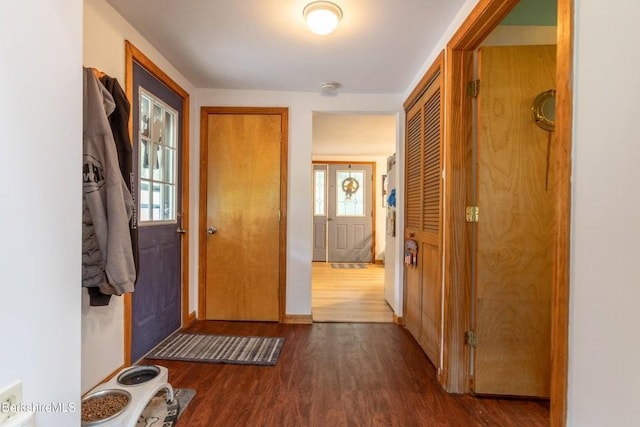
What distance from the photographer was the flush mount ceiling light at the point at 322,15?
1.69 metres

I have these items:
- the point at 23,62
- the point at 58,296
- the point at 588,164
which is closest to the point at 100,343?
the point at 58,296

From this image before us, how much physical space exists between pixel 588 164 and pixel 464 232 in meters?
0.96

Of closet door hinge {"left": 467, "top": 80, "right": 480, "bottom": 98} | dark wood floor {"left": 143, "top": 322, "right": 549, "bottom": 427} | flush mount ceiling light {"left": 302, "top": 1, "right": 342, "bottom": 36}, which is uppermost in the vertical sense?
flush mount ceiling light {"left": 302, "top": 1, "right": 342, "bottom": 36}

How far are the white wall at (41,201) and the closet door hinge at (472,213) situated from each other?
1.83 meters

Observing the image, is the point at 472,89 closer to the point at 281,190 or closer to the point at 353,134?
the point at 281,190

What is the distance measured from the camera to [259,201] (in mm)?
3033

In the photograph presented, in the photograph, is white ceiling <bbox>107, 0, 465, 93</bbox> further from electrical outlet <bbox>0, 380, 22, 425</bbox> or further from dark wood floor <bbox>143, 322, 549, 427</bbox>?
dark wood floor <bbox>143, 322, 549, 427</bbox>

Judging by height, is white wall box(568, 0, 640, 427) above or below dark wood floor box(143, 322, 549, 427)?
above

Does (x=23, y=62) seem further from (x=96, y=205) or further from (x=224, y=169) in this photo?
(x=224, y=169)

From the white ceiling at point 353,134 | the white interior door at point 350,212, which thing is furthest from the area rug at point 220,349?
the white interior door at point 350,212

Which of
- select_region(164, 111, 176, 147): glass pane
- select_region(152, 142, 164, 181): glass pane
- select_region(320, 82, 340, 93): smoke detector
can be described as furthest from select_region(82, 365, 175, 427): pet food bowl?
select_region(320, 82, 340, 93): smoke detector

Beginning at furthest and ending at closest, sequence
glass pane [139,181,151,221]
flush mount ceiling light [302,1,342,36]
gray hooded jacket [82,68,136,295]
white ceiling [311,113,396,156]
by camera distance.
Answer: white ceiling [311,113,396,156] → glass pane [139,181,151,221] → flush mount ceiling light [302,1,342,36] → gray hooded jacket [82,68,136,295]

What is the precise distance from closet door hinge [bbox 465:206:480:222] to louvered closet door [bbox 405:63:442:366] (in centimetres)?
22

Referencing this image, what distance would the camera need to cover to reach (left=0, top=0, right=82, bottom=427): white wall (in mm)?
656
